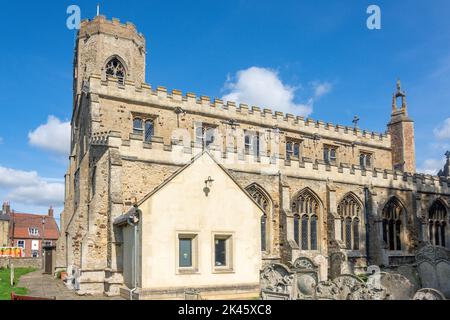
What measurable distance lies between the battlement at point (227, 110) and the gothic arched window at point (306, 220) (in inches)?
247

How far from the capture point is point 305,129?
30.9 metres

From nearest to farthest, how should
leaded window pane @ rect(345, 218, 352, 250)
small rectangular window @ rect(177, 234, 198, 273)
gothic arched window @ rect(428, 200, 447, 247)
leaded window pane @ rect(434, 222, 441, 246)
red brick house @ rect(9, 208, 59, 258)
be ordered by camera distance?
small rectangular window @ rect(177, 234, 198, 273) < leaded window pane @ rect(345, 218, 352, 250) < gothic arched window @ rect(428, 200, 447, 247) < leaded window pane @ rect(434, 222, 441, 246) < red brick house @ rect(9, 208, 59, 258)

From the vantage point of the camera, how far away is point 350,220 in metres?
26.5

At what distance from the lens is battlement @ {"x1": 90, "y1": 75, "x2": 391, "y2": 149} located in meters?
24.1

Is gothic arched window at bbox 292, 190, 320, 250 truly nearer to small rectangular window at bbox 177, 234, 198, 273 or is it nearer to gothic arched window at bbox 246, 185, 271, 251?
gothic arched window at bbox 246, 185, 271, 251

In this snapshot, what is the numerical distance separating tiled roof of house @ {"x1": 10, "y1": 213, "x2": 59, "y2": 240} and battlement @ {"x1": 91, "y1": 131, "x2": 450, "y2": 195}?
113 ft

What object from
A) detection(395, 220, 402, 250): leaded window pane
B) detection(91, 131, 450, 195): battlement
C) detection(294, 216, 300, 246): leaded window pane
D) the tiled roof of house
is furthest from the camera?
the tiled roof of house

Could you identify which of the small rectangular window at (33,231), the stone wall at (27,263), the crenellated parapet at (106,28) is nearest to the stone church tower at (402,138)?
the crenellated parapet at (106,28)

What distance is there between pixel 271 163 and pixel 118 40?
43.4ft

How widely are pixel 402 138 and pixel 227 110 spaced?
52.3ft

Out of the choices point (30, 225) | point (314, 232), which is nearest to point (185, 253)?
point (314, 232)

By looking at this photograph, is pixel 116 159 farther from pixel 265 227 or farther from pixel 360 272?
pixel 360 272

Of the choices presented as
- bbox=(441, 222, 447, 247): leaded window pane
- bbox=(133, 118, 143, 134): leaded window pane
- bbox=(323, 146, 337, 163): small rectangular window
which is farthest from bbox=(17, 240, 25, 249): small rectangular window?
bbox=(441, 222, 447, 247): leaded window pane

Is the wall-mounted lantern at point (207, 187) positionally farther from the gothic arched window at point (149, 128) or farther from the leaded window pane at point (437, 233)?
the leaded window pane at point (437, 233)
